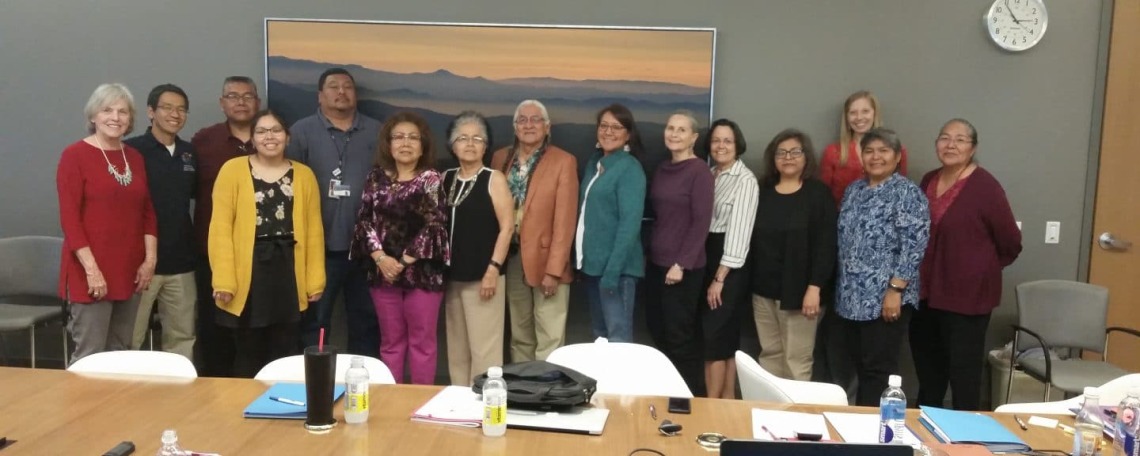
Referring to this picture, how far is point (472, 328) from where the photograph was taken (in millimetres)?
3695

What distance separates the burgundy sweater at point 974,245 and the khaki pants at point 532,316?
172 cm

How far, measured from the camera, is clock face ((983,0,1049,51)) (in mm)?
3992

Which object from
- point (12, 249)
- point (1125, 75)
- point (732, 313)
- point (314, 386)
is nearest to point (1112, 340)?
point (1125, 75)

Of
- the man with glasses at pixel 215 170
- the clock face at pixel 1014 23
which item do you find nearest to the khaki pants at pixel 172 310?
the man with glasses at pixel 215 170

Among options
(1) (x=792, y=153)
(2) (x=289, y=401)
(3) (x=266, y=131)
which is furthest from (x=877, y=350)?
(3) (x=266, y=131)

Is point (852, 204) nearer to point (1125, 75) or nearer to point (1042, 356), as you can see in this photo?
point (1042, 356)

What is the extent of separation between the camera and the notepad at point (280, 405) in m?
1.96

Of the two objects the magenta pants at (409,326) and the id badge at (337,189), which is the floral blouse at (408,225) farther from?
the id badge at (337,189)

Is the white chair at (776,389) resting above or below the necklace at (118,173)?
below

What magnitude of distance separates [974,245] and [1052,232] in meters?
0.98

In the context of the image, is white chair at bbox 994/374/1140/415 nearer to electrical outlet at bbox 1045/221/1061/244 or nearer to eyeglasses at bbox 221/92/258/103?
electrical outlet at bbox 1045/221/1061/244

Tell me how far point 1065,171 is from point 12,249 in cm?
544

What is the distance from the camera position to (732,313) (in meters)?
3.78

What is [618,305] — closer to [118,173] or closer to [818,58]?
[818,58]
